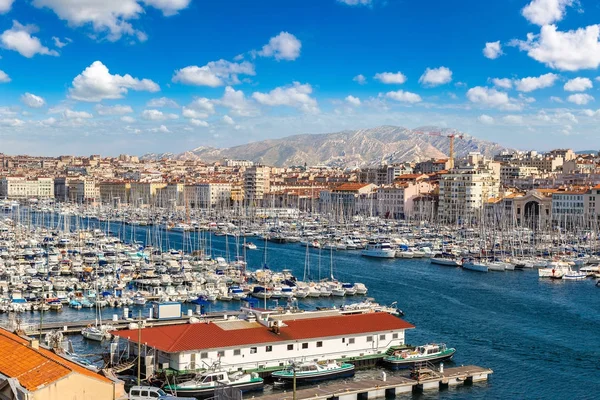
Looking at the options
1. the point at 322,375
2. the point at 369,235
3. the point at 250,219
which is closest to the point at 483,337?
the point at 322,375

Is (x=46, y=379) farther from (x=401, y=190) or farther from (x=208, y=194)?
(x=208, y=194)

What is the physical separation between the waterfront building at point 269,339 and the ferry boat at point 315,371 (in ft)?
1.18

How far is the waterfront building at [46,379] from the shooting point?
771cm

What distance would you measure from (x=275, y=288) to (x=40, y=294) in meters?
7.97

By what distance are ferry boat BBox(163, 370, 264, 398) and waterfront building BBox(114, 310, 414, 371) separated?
1.57ft

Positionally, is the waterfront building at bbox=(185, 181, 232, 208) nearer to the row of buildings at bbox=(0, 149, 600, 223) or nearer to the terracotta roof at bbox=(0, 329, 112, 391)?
the row of buildings at bbox=(0, 149, 600, 223)

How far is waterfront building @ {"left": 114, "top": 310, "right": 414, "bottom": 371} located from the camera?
14.2 metres

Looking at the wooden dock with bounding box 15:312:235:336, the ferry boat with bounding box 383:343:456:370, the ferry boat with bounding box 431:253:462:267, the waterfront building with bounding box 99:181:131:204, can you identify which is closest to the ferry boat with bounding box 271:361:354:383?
the ferry boat with bounding box 383:343:456:370

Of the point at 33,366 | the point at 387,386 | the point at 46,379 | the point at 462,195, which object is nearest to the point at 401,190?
the point at 462,195

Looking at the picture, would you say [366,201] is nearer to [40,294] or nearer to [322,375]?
[40,294]

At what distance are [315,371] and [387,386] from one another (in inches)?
61.2

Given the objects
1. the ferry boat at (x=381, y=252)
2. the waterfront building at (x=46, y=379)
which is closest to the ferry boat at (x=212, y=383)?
the waterfront building at (x=46, y=379)

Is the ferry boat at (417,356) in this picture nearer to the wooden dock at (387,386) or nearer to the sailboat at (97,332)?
the wooden dock at (387,386)

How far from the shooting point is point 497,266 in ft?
115
